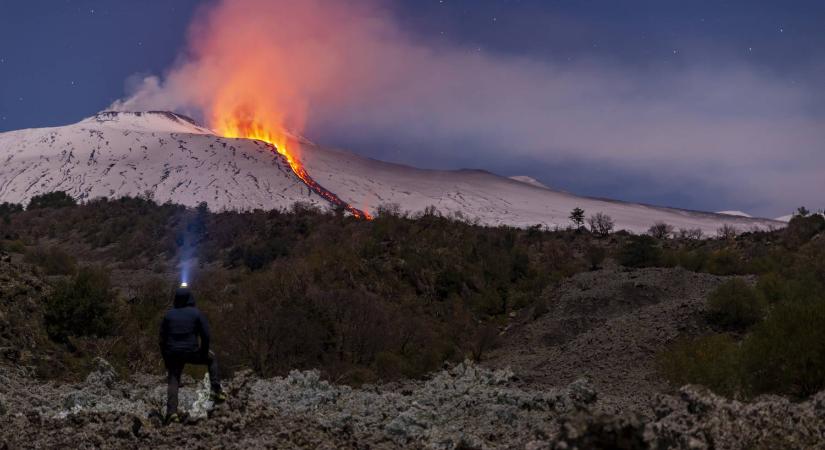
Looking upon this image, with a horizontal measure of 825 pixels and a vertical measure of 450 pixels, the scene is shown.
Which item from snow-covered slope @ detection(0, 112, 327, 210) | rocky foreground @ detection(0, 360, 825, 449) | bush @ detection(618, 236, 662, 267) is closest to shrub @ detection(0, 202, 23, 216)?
snow-covered slope @ detection(0, 112, 327, 210)

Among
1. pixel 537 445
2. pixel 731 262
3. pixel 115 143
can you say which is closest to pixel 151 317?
pixel 537 445

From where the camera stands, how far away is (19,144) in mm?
112375

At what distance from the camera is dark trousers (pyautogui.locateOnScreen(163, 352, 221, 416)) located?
8.40m

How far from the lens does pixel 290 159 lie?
322ft

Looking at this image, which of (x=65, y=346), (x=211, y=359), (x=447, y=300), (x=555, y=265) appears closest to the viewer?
(x=211, y=359)

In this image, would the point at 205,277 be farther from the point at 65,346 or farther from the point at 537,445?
the point at 537,445

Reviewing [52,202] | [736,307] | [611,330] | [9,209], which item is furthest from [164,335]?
[9,209]

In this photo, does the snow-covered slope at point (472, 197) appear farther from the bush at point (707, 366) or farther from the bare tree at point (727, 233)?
the bush at point (707, 366)

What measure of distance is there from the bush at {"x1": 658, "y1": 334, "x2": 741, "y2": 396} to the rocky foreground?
6.98 ft

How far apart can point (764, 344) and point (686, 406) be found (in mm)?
5096

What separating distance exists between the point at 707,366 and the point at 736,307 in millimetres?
9342

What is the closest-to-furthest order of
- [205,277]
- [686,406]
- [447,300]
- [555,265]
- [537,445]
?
[537,445] → [686,406] → [447,300] → [205,277] → [555,265]

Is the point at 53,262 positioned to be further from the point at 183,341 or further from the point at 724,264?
the point at 183,341

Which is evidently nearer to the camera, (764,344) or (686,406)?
(686,406)
